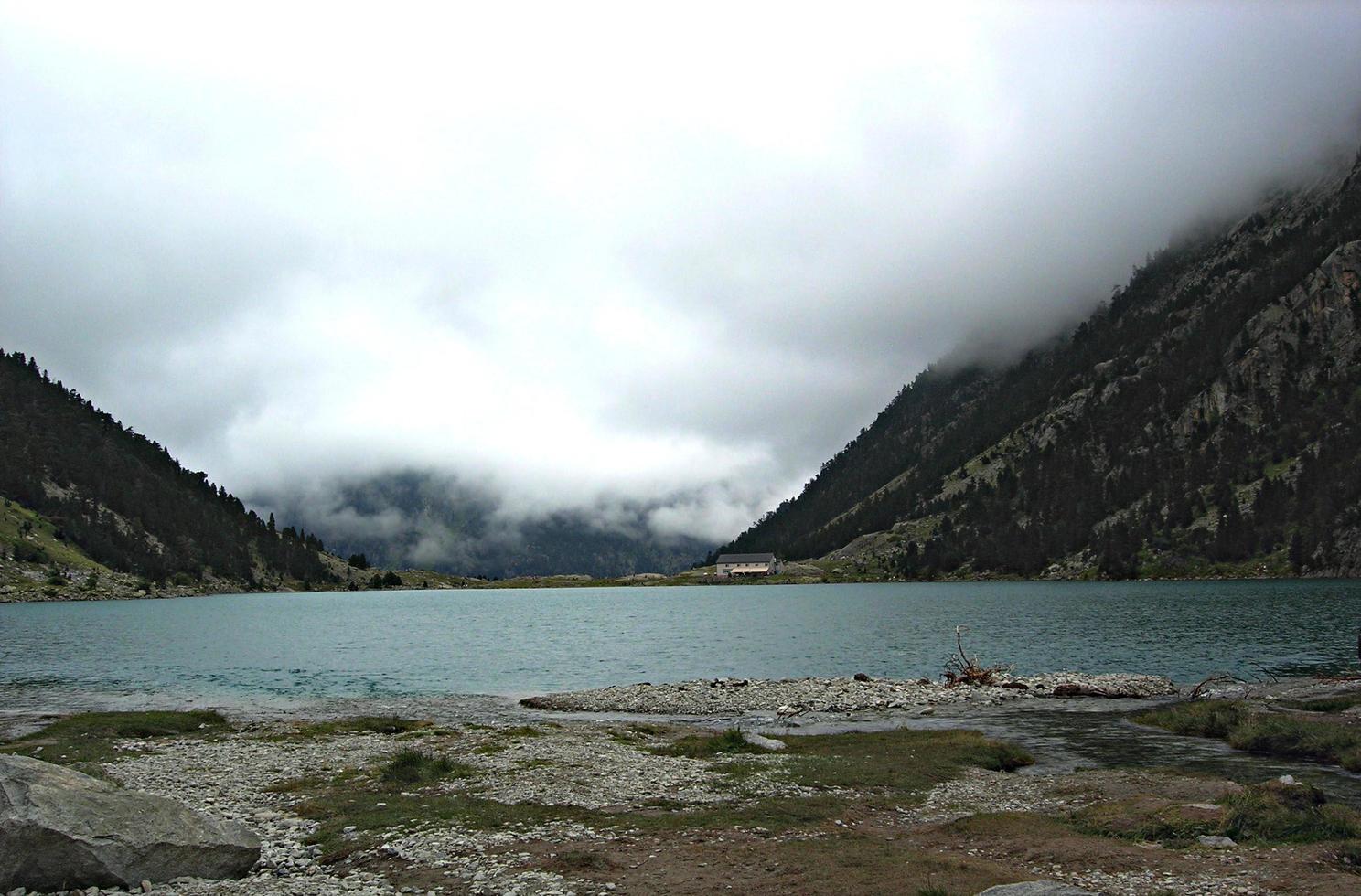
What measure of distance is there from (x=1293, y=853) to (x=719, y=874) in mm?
13730

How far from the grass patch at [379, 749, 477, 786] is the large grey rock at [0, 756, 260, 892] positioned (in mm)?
10607

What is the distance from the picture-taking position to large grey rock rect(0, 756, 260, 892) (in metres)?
18.6

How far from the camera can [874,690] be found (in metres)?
62.2

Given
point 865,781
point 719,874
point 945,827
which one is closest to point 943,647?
point 865,781

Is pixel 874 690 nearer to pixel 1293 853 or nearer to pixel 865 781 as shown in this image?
pixel 865 781

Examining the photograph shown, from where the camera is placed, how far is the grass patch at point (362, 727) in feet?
157

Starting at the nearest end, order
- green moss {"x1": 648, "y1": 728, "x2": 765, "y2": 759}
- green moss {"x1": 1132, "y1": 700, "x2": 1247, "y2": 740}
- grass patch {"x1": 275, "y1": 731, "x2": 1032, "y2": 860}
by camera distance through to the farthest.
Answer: grass patch {"x1": 275, "y1": 731, "x2": 1032, "y2": 860}, green moss {"x1": 648, "y1": 728, "x2": 765, "y2": 759}, green moss {"x1": 1132, "y1": 700, "x2": 1247, "y2": 740}

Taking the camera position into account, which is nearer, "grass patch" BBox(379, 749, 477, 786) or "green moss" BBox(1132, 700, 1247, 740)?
"grass patch" BBox(379, 749, 477, 786)

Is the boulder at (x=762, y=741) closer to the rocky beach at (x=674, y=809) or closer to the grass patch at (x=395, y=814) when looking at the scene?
the rocky beach at (x=674, y=809)

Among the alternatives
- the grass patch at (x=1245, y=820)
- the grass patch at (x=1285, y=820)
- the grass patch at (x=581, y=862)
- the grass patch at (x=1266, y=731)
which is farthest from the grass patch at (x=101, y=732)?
the grass patch at (x=1266, y=731)

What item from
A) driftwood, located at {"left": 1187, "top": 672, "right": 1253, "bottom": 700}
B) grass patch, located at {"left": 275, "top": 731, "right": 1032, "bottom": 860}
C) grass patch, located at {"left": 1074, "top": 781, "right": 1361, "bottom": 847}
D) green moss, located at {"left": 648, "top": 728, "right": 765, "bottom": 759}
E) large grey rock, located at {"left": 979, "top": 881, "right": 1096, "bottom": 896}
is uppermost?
large grey rock, located at {"left": 979, "top": 881, "right": 1096, "bottom": 896}

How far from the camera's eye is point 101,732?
4634cm

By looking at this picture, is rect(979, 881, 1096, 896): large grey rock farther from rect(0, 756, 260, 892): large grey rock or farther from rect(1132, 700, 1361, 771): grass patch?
rect(1132, 700, 1361, 771): grass patch

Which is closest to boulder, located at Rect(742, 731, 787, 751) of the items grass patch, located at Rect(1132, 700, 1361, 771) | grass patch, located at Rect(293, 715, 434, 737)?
grass patch, located at Rect(293, 715, 434, 737)
